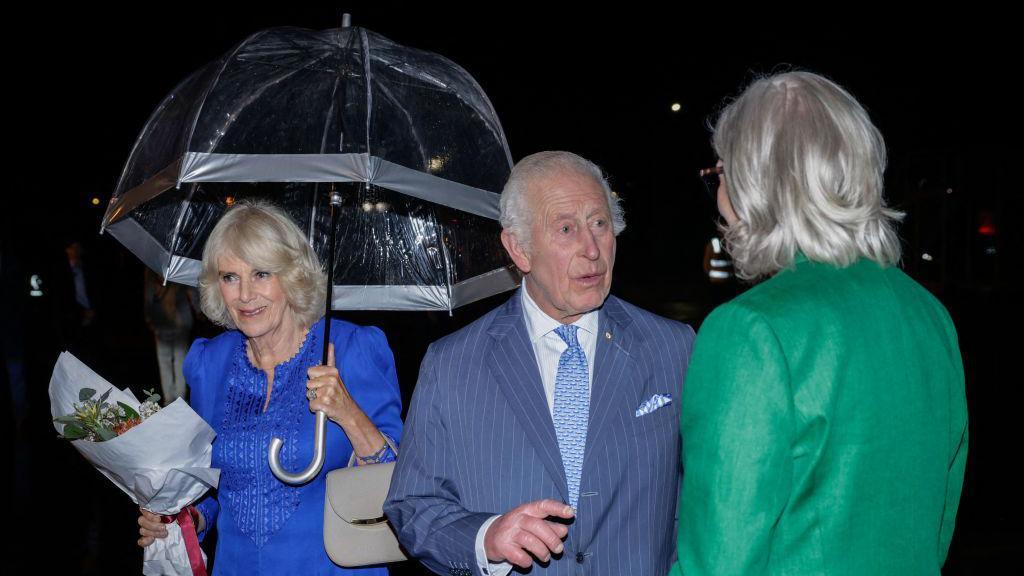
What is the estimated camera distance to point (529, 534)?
1.88 metres

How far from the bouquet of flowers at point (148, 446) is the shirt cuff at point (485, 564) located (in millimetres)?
1080

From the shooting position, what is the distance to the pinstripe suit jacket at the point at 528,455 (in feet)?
7.19

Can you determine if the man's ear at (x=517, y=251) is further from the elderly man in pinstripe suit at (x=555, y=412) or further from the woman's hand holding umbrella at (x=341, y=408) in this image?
the woman's hand holding umbrella at (x=341, y=408)

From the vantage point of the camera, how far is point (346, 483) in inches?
99.0

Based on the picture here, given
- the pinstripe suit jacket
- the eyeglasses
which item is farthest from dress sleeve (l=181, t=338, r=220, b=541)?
the eyeglasses

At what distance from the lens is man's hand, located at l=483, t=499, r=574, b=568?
1.84 metres

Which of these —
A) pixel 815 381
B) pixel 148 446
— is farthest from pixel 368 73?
pixel 815 381

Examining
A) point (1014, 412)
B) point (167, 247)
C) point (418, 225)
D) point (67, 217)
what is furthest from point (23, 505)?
point (67, 217)

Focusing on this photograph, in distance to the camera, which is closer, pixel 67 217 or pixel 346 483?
pixel 346 483

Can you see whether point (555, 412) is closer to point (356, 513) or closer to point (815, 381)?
point (356, 513)

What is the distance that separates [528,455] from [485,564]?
33 centimetres

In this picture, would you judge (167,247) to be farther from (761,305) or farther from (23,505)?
(23,505)

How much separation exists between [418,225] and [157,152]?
108 centimetres

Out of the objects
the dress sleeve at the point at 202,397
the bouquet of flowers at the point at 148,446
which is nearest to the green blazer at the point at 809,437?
the bouquet of flowers at the point at 148,446
